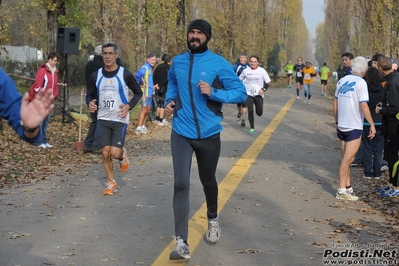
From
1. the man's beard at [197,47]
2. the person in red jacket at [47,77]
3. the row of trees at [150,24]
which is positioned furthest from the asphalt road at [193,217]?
the row of trees at [150,24]

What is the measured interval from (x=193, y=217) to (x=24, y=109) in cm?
465

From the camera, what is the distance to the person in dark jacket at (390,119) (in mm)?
10445

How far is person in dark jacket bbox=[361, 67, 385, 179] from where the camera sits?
11945 millimetres

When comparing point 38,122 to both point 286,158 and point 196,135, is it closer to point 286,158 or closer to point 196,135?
point 196,135

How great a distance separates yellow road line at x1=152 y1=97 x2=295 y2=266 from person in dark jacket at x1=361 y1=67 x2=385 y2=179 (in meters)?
2.01

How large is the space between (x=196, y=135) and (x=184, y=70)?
2.05 ft

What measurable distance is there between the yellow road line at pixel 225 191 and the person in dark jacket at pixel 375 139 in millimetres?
2009

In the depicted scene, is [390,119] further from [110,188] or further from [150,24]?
[150,24]

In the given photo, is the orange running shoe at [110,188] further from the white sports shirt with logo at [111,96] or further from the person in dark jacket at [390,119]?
the person in dark jacket at [390,119]

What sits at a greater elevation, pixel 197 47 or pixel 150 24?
pixel 150 24

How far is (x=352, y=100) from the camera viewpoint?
10.1m

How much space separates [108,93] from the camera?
10016mm

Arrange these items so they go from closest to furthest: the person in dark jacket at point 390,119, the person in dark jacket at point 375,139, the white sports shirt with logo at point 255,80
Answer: the person in dark jacket at point 390,119 → the person in dark jacket at point 375,139 → the white sports shirt with logo at point 255,80

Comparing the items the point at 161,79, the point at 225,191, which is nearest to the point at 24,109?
the point at 225,191
